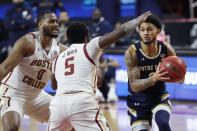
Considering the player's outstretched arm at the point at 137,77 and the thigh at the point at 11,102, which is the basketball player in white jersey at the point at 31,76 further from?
the player's outstretched arm at the point at 137,77

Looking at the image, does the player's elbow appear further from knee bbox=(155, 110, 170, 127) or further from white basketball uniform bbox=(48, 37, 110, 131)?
white basketball uniform bbox=(48, 37, 110, 131)

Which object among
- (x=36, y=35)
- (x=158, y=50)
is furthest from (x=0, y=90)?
(x=158, y=50)

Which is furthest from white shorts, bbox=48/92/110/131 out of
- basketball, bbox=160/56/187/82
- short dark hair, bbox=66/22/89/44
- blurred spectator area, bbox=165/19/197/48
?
blurred spectator area, bbox=165/19/197/48

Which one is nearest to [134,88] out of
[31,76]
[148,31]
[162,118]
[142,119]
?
[142,119]

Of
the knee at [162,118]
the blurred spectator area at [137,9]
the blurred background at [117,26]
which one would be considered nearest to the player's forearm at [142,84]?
the knee at [162,118]

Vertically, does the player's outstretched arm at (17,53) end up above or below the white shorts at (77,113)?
above

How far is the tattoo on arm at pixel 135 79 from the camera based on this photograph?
541cm

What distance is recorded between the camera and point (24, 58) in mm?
5945

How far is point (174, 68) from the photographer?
17.4 ft

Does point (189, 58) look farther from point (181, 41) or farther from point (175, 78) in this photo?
point (175, 78)

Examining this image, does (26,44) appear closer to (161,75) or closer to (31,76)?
(31,76)

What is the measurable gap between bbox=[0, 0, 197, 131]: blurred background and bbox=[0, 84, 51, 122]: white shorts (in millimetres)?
2735

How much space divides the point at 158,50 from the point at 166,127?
951mm

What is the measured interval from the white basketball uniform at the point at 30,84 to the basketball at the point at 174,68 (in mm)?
1435
